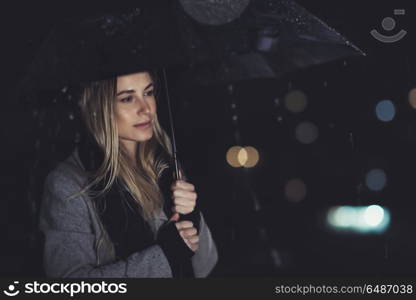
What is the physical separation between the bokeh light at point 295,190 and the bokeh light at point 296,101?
1.75 m

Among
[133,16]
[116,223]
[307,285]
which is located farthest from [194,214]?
[133,16]

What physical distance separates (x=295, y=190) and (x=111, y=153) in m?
8.47

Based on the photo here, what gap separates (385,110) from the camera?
993 centimetres

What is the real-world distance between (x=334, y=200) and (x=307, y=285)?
23.3 ft

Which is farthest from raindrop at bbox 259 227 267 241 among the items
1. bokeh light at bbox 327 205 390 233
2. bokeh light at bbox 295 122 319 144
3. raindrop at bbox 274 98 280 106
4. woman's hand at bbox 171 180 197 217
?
woman's hand at bbox 171 180 197 217

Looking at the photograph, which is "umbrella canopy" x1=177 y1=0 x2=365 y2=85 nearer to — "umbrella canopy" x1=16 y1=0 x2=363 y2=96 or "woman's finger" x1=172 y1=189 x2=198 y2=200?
"umbrella canopy" x1=16 y1=0 x2=363 y2=96

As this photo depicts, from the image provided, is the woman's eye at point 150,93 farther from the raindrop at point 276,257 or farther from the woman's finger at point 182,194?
the raindrop at point 276,257

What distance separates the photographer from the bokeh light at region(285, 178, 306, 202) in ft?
34.4

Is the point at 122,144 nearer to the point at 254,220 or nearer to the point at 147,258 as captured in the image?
the point at 147,258

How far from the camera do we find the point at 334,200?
33.0 feet

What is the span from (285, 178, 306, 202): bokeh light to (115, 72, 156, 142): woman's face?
7.69m

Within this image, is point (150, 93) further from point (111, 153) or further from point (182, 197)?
point (182, 197)

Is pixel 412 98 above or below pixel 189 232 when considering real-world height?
above

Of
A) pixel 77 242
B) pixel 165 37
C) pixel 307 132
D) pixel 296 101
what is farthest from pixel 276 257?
pixel 307 132
